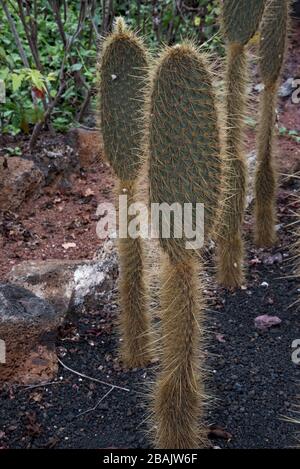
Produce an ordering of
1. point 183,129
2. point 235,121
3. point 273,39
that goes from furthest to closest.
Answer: point 273,39 → point 235,121 → point 183,129

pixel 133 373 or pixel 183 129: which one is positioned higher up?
pixel 183 129

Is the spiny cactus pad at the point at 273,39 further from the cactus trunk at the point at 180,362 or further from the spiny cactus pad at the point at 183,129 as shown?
the cactus trunk at the point at 180,362

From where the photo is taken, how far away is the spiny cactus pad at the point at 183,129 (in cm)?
197

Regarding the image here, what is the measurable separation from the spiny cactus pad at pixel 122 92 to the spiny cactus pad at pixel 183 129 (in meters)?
0.50

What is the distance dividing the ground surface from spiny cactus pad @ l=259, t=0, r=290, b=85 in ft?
2.88

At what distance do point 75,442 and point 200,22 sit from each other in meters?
3.90

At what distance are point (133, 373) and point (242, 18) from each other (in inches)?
62.1

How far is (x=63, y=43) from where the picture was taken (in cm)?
484

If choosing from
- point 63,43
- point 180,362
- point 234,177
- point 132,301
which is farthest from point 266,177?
point 63,43

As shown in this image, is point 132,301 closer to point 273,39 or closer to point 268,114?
point 268,114

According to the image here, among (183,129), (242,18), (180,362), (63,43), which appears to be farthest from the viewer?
(63,43)

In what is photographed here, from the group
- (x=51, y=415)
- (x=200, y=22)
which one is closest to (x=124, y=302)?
(x=51, y=415)

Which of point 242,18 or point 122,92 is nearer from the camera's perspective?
Result: point 122,92

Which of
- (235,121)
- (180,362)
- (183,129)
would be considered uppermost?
(235,121)
